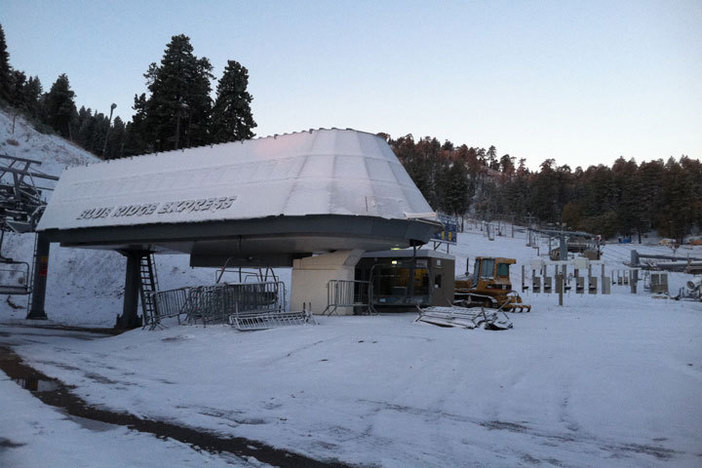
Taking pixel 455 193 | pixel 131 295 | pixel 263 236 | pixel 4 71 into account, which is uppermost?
pixel 4 71

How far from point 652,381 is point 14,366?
14238mm

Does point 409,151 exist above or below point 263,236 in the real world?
above

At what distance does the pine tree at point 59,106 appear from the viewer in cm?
10112

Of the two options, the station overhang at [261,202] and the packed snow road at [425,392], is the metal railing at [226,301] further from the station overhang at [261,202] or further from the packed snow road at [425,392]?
the packed snow road at [425,392]

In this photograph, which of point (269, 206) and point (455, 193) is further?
point (455, 193)

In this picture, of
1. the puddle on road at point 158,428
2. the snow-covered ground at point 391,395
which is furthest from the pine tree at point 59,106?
the puddle on road at point 158,428

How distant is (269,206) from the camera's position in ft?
70.1

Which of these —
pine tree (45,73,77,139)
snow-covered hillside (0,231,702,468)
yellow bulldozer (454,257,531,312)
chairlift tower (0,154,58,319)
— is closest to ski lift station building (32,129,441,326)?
chairlift tower (0,154,58,319)

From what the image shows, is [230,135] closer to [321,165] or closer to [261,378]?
[321,165]

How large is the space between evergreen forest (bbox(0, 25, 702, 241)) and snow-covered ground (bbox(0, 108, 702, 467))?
140 ft

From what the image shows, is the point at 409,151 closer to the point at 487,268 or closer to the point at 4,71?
the point at 4,71

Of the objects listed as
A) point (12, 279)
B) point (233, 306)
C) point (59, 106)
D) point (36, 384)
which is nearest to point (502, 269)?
point (233, 306)

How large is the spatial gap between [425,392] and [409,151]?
481ft

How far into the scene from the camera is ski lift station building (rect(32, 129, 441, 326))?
21.0m
